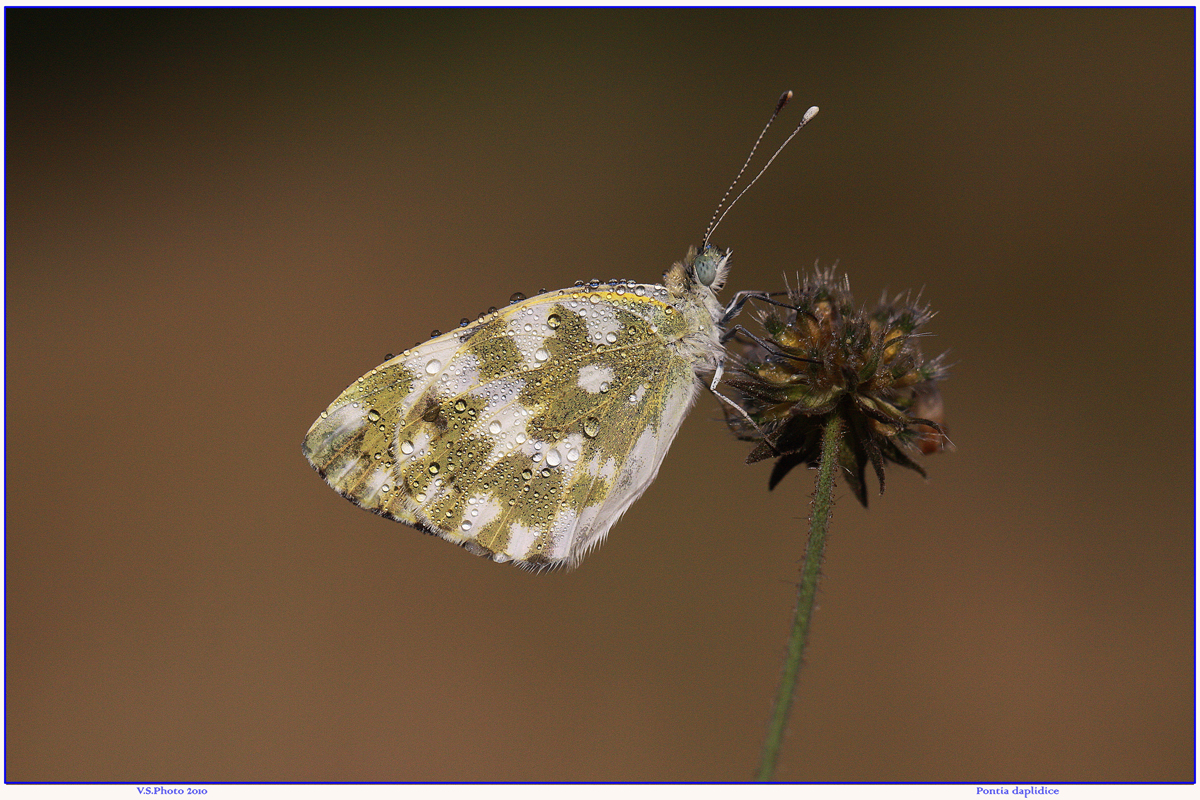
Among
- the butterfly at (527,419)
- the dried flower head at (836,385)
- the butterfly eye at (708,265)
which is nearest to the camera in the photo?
the dried flower head at (836,385)

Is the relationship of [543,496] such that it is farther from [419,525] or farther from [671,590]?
[671,590]

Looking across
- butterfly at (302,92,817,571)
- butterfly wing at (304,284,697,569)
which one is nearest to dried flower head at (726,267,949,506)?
butterfly at (302,92,817,571)

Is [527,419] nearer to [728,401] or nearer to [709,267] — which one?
[728,401]

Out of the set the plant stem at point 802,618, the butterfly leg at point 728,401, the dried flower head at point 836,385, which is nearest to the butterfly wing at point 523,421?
the butterfly leg at point 728,401

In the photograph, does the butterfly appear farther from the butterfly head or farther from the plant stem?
the plant stem

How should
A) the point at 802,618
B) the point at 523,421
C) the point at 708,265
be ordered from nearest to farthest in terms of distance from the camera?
the point at 802,618 → the point at 523,421 → the point at 708,265

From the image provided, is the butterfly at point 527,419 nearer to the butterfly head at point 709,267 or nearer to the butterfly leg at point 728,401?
the butterfly leg at point 728,401

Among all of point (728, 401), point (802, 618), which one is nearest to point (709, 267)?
point (728, 401)
